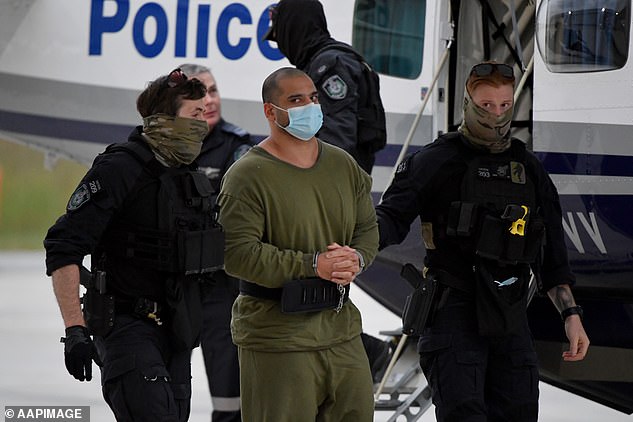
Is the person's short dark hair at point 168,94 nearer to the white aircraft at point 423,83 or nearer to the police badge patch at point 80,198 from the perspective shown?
the police badge patch at point 80,198

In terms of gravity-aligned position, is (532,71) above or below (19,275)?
above

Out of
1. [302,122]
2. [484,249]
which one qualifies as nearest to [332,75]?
[484,249]

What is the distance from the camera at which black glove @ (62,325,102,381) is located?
4383mm

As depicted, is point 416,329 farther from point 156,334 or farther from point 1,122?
point 1,122

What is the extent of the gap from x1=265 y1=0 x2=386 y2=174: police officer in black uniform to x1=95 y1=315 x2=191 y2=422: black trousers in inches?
74.2

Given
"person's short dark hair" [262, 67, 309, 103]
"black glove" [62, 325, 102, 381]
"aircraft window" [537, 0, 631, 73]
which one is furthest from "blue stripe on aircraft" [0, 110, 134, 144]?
"black glove" [62, 325, 102, 381]

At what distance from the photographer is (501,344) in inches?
201

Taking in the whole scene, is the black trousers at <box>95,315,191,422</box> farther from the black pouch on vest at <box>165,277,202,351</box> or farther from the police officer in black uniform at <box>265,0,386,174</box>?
the police officer in black uniform at <box>265,0,386,174</box>

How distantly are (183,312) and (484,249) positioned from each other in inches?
45.4

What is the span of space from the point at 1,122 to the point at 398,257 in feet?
15.9

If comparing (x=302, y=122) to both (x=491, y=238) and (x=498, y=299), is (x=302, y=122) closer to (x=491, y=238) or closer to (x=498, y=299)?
(x=491, y=238)

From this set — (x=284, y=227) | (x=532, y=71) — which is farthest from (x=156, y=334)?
(x=532, y=71)

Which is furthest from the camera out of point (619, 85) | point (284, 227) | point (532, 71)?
point (532, 71)

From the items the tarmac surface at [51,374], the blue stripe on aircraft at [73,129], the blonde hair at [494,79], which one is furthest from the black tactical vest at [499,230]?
the tarmac surface at [51,374]
